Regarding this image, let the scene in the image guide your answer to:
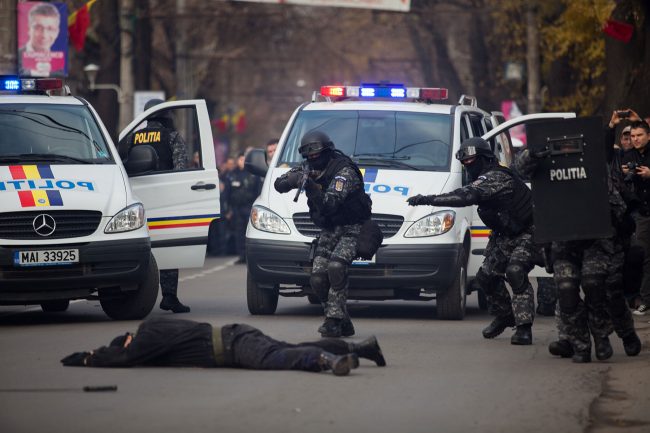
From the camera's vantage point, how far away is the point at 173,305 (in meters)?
14.7

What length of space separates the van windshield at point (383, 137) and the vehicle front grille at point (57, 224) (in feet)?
7.67

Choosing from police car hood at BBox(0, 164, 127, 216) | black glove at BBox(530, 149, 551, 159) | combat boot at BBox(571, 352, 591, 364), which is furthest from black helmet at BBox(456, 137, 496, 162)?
police car hood at BBox(0, 164, 127, 216)

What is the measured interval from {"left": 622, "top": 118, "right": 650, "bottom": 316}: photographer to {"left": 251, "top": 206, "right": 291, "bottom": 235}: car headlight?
3.20 metres

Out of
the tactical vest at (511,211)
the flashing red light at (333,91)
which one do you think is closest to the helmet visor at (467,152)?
the tactical vest at (511,211)

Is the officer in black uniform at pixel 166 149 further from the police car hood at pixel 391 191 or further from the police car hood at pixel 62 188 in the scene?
the police car hood at pixel 62 188

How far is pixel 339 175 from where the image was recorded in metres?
12.2

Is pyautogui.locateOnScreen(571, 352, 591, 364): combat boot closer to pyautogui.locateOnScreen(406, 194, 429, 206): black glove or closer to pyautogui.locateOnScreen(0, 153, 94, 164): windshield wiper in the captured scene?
pyautogui.locateOnScreen(406, 194, 429, 206): black glove

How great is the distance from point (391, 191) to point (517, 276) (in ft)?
7.47

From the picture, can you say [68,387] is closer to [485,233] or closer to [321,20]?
[485,233]

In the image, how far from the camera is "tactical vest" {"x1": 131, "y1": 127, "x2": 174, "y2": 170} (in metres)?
14.7

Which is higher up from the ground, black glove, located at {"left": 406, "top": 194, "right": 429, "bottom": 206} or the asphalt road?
black glove, located at {"left": 406, "top": 194, "right": 429, "bottom": 206}

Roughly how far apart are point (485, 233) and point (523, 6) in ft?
67.5

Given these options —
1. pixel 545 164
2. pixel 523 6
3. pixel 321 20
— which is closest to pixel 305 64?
pixel 321 20

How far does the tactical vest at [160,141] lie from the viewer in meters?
14.7
